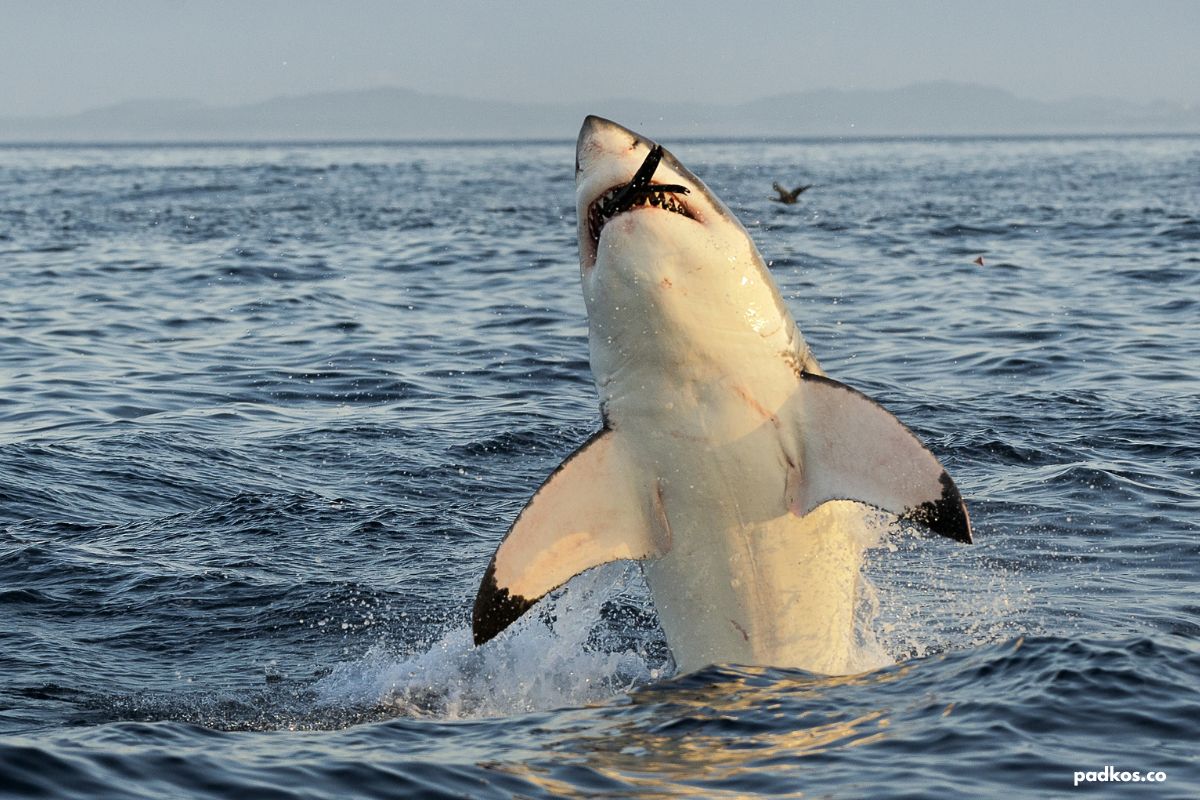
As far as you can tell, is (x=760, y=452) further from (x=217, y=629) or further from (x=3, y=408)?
(x=3, y=408)

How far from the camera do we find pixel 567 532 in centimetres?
791

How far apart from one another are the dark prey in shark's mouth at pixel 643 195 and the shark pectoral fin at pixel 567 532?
4.22 ft

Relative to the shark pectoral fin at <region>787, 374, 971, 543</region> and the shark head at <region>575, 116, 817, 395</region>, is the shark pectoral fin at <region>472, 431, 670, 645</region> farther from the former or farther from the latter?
the shark pectoral fin at <region>787, 374, 971, 543</region>

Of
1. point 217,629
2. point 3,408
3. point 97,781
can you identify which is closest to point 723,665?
point 97,781

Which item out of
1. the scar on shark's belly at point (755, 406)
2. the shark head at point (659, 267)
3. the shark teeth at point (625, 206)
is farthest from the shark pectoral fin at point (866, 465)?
the shark teeth at point (625, 206)

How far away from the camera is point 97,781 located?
6.71 m

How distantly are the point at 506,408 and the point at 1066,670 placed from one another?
10.0 m

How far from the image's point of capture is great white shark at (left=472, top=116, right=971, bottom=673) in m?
7.51

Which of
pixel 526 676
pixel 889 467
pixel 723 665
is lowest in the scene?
pixel 526 676

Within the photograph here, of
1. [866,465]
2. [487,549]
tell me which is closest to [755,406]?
[866,465]

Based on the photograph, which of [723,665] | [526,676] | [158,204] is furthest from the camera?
[158,204]

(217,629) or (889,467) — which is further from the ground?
(889,467)

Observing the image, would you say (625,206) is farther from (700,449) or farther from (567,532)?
(567,532)

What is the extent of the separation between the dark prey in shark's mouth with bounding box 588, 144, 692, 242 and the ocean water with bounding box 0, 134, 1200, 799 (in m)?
2.74
